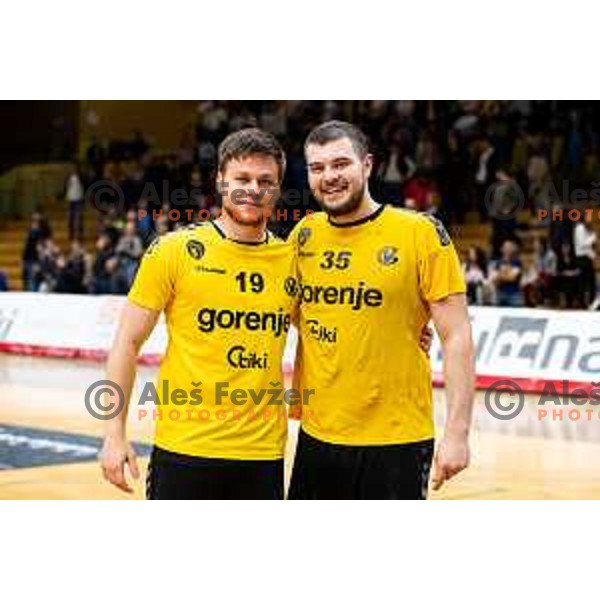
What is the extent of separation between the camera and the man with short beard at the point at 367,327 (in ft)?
17.9

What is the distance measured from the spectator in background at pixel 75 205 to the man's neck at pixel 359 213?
21.6m

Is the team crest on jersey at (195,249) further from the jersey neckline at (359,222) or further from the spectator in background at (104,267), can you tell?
the spectator in background at (104,267)

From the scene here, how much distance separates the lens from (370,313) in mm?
5512

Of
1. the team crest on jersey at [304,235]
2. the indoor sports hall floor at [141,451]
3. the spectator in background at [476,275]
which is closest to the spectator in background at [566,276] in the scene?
the spectator in background at [476,275]

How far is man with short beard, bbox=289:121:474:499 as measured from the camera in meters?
5.44

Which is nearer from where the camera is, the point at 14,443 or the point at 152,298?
the point at 152,298

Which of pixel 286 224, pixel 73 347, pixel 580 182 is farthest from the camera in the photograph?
pixel 580 182

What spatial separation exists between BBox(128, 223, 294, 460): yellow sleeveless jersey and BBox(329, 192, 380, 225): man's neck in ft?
1.25

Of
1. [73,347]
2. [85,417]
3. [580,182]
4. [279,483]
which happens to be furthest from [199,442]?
[580,182]

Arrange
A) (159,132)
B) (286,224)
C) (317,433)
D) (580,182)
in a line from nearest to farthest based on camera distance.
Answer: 1. (317,433)
2. (286,224)
3. (580,182)
4. (159,132)

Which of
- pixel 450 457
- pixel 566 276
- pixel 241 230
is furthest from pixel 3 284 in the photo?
pixel 450 457

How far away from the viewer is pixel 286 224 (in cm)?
1903

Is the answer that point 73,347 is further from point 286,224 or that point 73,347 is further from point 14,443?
point 14,443

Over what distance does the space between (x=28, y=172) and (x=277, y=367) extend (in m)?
25.6
